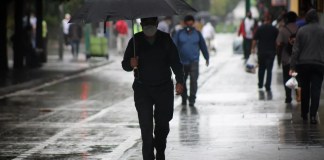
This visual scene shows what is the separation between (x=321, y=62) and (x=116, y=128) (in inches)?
132

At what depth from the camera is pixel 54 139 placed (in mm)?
14156

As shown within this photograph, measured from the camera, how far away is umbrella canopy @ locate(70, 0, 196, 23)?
33.9 ft

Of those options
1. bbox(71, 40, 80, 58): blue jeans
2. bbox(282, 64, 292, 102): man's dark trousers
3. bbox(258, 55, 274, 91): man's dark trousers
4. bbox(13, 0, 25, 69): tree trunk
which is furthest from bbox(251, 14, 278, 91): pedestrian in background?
bbox(71, 40, 80, 58): blue jeans

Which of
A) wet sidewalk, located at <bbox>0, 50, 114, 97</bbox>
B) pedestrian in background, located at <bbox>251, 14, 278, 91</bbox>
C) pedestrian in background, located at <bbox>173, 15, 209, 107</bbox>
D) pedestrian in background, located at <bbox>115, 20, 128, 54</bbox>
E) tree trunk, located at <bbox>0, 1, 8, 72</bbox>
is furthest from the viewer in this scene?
pedestrian in background, located at <bbox>115, 20, 128, 54</bbox>

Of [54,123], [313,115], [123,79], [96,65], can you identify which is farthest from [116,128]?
[96,65]

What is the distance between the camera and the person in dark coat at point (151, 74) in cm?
1055

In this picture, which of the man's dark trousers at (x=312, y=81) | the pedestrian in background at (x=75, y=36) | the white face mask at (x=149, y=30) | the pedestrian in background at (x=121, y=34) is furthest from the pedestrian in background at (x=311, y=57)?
the pedestrian in background at (x=121, y=34)

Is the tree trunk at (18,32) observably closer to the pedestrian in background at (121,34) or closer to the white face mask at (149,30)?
the pedestrian in background at (121,34)

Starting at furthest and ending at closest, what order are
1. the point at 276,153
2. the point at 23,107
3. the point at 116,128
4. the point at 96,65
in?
the point at 96,65
the point at 23,107
the point at 116,128
the point at 276,153

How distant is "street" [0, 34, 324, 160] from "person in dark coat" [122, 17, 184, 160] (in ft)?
3.86

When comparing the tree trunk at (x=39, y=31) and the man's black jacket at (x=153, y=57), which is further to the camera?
the tree trunk at (x=39, y=31)

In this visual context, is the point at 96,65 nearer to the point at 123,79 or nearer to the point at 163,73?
the point at 123,79

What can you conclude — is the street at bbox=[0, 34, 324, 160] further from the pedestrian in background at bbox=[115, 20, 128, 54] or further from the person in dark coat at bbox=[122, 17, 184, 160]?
the pedestrian in background at bbox=[115, 20, 128, 54]

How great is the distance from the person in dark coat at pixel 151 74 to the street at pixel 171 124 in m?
1.18
